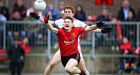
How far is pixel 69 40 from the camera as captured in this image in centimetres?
1769

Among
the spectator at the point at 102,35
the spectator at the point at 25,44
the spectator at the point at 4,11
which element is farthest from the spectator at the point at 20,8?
the spectator at the point at 102,35

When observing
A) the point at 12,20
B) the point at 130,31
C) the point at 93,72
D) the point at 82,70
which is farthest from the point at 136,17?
the point at 82,70

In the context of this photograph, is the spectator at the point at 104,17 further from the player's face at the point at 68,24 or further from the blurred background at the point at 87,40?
the player's face at the point at 68,24

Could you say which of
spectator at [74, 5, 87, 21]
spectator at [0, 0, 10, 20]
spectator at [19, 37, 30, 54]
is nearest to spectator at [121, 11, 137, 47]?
spectator at [74, 5, 87, 21]

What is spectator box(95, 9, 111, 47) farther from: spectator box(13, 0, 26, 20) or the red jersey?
the red jersey

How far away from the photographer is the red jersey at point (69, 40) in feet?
57.9

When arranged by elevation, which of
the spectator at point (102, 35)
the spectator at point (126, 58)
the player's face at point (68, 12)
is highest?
the player's face at point (68, 12)

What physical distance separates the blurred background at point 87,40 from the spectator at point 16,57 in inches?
21.5

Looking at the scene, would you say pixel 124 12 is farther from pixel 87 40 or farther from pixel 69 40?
pixel 69 40

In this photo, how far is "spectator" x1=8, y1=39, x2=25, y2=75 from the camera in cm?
2388

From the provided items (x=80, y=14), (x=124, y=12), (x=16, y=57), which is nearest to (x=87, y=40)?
(x=80, y=14)

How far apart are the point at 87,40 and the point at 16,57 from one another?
8.91ft

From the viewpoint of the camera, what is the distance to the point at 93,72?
24.9m

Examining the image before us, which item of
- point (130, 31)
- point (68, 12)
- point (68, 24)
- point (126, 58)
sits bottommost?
point (126, 58)
